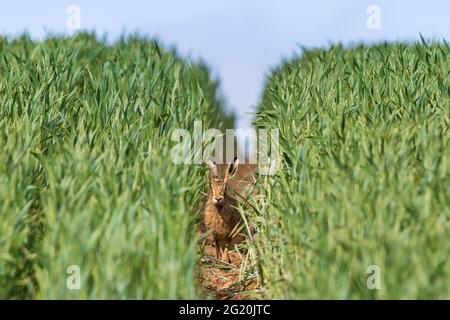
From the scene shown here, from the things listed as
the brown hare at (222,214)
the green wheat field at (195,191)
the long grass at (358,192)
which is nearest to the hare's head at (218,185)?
the brown hare at (222,214)

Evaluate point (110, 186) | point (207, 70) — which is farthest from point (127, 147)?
point (207, 70)

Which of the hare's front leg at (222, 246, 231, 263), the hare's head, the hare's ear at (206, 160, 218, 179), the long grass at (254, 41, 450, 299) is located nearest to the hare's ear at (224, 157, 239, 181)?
the hare's head

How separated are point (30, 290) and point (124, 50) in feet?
26.3

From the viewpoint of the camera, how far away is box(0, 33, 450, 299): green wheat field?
574 centimetres

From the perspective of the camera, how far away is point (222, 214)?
9.05 metres

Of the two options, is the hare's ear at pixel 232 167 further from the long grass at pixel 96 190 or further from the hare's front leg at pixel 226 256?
the hare's front leg at pixel 226 256

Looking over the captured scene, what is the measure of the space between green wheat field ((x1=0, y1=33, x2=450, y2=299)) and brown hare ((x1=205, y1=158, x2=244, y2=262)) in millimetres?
141

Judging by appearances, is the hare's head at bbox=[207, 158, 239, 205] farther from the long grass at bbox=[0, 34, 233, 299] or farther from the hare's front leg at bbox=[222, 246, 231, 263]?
the hare's front leg at bbox=[222, 246, 231, 263]

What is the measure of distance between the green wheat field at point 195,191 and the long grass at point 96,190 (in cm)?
1

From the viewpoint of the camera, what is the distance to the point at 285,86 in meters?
10.7

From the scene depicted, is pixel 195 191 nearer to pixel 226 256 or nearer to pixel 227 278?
pixel 227 278

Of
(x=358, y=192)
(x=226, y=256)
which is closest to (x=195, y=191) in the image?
(x=226, y=256)

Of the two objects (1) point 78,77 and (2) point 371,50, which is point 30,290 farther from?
(2) point 371,50

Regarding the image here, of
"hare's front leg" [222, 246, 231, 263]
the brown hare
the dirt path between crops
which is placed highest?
the brown hare
